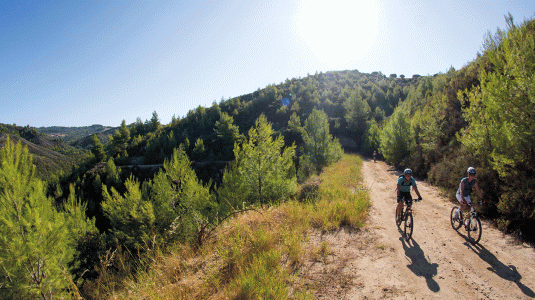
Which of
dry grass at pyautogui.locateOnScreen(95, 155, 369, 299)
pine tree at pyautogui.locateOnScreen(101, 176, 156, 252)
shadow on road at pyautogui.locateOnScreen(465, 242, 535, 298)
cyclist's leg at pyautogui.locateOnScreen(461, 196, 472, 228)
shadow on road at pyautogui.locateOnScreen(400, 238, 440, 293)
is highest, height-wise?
dry grass at pyautogui.locateOnScreen(95, 155, 369, 299)

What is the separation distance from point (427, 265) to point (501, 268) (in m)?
1.68

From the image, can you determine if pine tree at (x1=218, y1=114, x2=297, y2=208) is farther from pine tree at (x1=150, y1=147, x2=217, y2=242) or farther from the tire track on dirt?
the tire track on dirt

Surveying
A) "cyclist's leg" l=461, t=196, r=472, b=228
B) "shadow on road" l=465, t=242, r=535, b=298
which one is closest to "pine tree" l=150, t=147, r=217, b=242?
"cyclist's leg" l=461, t=196, r=472, b=228

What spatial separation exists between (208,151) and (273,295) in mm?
73204

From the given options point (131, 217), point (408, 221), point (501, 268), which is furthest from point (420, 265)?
point (131, 217)

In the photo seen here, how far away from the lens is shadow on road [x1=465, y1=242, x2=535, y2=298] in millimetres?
4176

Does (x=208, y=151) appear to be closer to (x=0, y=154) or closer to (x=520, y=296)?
(x=0, y=154)

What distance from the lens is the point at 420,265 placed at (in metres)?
4.94

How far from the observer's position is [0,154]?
5.85 meters

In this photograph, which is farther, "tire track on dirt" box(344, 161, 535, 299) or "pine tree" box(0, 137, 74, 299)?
"pine tree" box(0, 137, 74, 299)

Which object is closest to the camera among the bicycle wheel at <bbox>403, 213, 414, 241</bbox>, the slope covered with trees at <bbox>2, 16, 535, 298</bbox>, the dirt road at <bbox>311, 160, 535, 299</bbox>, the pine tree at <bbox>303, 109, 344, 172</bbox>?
the dirt road at <bbox>311, 160, 535, 299</bbox>

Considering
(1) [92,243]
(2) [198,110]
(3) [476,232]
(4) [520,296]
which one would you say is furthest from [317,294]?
(2) [198,110]

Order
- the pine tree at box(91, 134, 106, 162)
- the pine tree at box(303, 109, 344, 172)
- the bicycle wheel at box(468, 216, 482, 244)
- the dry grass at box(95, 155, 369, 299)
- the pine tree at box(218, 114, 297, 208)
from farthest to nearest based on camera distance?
the pine tree at box(91, 134, 106, 162) < the pine tree at box(303, 109, 344, 172) < the pine tree at box(218, 114, 297, 208) < the bicycle wheel at box(468, 216, 482, 244) < the dry grass at box(95, 155, 369, 299)

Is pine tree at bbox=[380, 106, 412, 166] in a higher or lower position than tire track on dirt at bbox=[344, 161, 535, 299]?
higher
